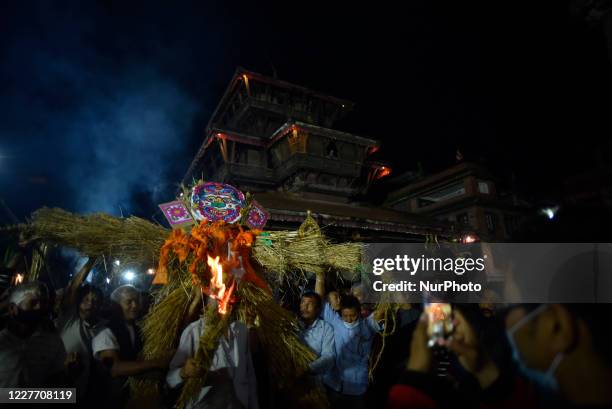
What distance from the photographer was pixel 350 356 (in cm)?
340

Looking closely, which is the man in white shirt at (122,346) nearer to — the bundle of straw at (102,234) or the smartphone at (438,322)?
the bundle of straw at (102,234)

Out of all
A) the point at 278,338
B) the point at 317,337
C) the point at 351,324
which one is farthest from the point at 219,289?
the point at 351,324

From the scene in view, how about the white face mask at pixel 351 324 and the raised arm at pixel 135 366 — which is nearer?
the raised arm at pixel 135 366

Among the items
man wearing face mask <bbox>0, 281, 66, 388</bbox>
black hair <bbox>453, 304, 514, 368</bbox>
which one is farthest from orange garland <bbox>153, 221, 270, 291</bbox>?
black hair <bbox>453, 304, 514, 368</bbox>

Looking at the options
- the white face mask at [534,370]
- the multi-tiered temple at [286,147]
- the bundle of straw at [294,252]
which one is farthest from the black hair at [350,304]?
the multi-tiered temple at [286,147]

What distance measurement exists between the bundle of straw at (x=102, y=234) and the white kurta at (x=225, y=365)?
2.90ft

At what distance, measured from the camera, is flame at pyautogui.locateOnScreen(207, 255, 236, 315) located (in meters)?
2.47

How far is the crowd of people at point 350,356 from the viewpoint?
0.75m

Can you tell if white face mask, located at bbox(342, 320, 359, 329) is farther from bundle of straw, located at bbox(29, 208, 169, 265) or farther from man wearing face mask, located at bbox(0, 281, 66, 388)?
man wearing face mask, located at bbox(0, 281, 66, 388)

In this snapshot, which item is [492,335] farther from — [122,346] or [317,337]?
[122,346]

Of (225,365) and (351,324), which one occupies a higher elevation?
(351,324)

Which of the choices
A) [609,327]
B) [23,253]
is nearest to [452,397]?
[609,327]

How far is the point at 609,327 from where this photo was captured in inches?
28.3

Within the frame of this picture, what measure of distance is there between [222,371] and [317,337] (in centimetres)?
122
